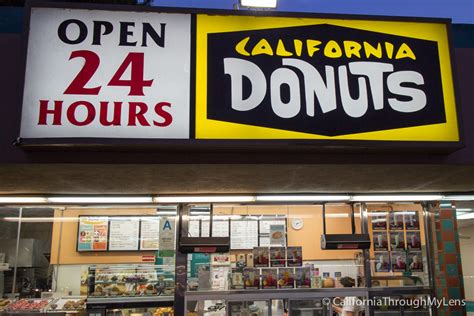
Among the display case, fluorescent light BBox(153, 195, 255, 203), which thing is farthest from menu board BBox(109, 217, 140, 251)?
fluorescent light BBox(153, 195, 255, 203)

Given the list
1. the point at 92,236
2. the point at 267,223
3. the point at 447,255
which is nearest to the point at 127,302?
the point at 92,236

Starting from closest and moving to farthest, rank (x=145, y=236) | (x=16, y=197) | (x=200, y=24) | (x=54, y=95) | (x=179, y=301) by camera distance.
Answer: (x=54, y=95) → (x=200, y=24) → (x=16, y=197) → (x=179, y=301) → (x=145, y=236)

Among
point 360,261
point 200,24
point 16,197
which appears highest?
point 200,24

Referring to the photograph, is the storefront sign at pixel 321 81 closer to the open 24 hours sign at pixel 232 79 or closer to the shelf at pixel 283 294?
the open 24 hours sign at pixel 232 79

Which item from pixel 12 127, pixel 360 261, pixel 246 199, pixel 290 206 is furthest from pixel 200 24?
pixel 360 261

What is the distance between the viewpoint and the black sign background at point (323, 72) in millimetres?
3939

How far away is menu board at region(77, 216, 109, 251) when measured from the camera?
737cm

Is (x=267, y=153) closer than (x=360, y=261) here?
Yes

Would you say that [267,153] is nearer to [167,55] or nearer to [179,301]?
[167,55]

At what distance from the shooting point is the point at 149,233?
7.39 m

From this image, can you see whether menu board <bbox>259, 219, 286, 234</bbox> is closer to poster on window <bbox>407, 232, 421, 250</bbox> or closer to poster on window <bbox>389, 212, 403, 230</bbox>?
poster on window <bbox>389, 212, 403, 230</bbox>

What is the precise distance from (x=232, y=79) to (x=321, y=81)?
764 mm

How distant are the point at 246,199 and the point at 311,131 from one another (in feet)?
8.57

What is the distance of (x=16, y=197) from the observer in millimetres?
5961
